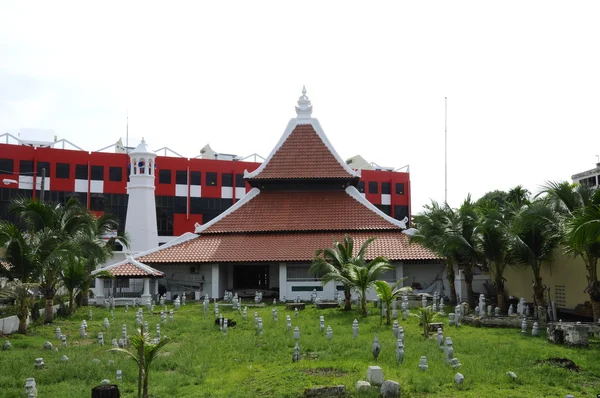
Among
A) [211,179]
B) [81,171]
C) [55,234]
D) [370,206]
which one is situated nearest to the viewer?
[55,234]

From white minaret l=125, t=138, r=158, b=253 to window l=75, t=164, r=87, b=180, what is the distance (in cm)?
2135

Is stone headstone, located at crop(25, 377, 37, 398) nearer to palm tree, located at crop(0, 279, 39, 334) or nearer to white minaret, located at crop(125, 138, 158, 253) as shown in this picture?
palm tree, located at crop(0, 279, 39, 334)

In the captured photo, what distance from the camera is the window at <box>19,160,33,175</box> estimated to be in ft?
173

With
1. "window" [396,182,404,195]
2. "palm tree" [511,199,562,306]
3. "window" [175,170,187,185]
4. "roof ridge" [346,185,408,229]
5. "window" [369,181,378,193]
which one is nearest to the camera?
"palm tree" [511,199,562,306]

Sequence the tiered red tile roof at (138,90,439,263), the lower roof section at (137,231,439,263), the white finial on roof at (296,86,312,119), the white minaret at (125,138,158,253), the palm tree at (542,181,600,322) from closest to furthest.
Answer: the palm tree at (542,181,600,322) → the lower roof section at (137,231,439,263) → the tiered red tile roof at (138,90,439,263) → the white minaret at (125,138,158,253) → the white finial on roof at (296,86,312,119)

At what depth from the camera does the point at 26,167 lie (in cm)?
5319

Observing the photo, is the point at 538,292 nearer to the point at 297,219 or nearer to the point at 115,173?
the point at 297,219

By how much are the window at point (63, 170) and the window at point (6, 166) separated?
395 cm

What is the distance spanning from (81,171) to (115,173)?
3.13 meters

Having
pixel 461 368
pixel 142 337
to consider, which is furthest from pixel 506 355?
pixel 142 337

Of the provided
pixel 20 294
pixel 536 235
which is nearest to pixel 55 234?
pixel 20 294

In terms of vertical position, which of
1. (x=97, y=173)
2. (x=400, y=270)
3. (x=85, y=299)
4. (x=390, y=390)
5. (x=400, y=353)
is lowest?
(x=390, y=390)

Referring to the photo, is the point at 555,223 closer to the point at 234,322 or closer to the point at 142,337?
the point at 234,322

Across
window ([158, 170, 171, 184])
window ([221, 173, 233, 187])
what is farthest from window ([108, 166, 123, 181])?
window ([221, 173, 233, 187])
